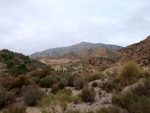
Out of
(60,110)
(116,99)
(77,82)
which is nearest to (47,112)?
(60,110)

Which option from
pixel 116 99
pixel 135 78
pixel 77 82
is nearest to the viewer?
pixel 116 99

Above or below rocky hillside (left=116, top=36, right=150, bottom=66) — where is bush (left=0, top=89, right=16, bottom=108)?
below

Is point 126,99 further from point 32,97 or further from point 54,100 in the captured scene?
point 32,97

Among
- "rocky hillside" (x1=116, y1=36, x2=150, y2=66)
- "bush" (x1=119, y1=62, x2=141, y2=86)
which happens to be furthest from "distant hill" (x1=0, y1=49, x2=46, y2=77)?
"rocky hillside" (x1=116, y1=36, x2=150, y2=66)

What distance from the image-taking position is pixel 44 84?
923cm

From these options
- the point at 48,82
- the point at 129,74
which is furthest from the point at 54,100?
the point at 129,74

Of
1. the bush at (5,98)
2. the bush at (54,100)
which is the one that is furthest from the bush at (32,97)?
the bush at (54,100)

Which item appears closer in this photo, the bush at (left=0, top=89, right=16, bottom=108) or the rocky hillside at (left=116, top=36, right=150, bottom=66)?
the bush at (left=0, top=89, right=16, bottom=108)

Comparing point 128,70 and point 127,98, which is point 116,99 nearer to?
point 127,98

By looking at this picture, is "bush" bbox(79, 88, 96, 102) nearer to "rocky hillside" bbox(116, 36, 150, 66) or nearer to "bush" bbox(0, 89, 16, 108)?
"bush" bbox(0, 89, 16, 108)

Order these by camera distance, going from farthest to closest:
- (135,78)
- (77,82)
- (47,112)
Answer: (77,82) → (135,78) → (47,112)

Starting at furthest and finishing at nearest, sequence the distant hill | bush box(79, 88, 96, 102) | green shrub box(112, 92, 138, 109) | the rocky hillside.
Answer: the distant hill → the rocky hillside → bush box(79, 88, 96, 102) → green shrub box(112, 92, 138, 109)

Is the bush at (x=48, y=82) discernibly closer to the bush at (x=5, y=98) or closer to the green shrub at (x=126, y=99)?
the bush at (x=5, y=98)

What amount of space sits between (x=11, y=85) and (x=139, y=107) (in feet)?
26.8
